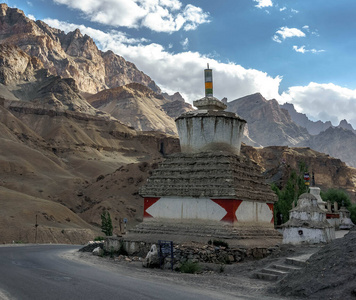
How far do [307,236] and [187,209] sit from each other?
5.28 metres

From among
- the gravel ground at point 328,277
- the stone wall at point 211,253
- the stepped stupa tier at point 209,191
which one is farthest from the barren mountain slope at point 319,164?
the gravel ground at point 328,277

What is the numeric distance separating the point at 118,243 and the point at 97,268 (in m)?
3.91

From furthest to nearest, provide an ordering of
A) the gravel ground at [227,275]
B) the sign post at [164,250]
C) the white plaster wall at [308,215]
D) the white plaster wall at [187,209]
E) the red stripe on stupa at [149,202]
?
1. the red stripe on stupa at [149,202]
2. the white plaster wall at [308,215]
3. the white plaster wall at [187,209]
4. the sign post at [164,250]
5. the gravel ground at [227,275]

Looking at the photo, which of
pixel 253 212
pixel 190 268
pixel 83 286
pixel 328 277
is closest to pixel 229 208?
pixel 253 212

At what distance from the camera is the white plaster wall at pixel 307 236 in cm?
1756

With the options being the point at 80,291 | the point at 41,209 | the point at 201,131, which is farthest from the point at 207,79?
the point at 41,209

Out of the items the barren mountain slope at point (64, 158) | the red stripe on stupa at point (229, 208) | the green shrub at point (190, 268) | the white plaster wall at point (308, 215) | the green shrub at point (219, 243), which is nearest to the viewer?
the green shrub at point (190, 268)

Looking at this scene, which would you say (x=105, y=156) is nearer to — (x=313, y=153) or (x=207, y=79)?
(x=313, y=153)

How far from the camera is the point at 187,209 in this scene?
18203mm

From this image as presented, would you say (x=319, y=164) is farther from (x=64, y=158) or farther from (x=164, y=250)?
(x=164, y=250)

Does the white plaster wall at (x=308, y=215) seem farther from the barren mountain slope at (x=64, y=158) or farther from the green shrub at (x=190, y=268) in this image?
the barren mountain slope at (x=64, y=158)

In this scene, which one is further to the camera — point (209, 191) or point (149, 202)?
point (149, 202)

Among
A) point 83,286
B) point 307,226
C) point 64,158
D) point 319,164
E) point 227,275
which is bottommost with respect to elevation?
point 227,275

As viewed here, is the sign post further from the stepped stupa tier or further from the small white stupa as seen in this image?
the small white stupa
